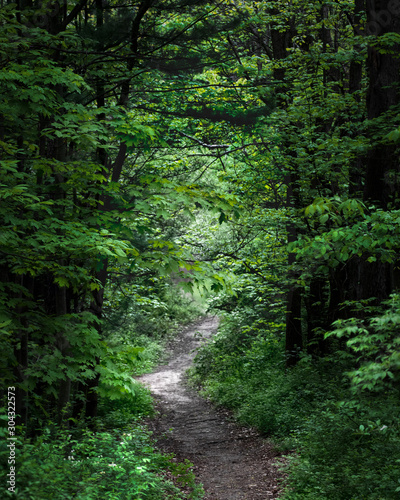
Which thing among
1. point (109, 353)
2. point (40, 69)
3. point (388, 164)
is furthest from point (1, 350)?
point (388, 164)

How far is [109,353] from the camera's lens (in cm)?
623

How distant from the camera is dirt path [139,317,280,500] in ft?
22.1

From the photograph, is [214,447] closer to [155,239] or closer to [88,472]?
[88,472]

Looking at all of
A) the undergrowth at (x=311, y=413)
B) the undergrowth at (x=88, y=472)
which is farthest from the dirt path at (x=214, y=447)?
the undergrowth at (x=88, y=472)

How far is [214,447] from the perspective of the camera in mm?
8812

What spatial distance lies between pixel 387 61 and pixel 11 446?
730 cm

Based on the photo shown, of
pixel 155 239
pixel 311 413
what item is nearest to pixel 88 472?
pixel 155 239

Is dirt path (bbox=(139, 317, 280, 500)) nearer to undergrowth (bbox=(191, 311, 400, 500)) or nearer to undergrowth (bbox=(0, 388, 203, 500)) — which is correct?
undergrowth (bbox=(191, 311, 400, 500))

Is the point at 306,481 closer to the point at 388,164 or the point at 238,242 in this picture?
the point at 388,164

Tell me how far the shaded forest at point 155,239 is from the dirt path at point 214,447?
0.40 m

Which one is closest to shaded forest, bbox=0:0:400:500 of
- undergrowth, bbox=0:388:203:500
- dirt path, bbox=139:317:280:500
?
undergrowth, bbox=0:388:203:500

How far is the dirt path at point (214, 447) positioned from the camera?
675 cm

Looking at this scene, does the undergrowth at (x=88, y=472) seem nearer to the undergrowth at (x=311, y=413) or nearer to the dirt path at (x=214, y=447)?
the dirt path at (x=214, y=447)

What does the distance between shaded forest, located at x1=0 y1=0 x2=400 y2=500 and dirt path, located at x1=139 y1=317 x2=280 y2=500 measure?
1.31 feet
